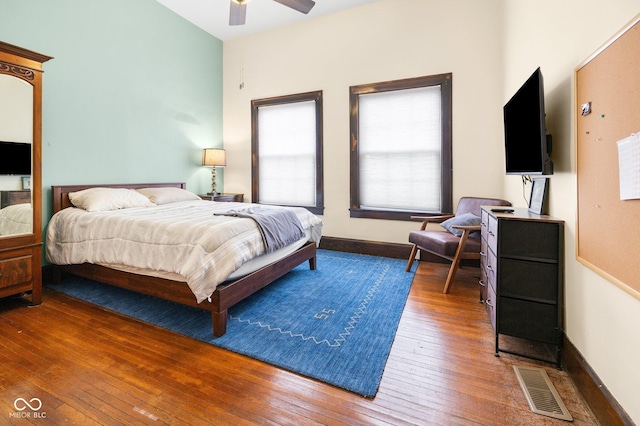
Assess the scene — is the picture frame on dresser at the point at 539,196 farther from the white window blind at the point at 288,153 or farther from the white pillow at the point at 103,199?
the white pillow at the point at 103,199

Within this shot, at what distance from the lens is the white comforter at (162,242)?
2016mm

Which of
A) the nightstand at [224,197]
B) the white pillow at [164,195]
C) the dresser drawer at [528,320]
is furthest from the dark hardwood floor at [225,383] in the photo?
the nightstand at [224,197]

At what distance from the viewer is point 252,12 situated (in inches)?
170

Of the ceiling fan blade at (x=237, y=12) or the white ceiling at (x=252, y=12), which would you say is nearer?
the ceiling fan blade at (x=237, y=12)

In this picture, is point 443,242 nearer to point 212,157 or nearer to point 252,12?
point 212,157

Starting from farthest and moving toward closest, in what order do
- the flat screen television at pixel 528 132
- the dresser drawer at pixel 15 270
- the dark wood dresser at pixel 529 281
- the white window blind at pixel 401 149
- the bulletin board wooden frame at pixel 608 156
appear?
1. the white window blind at pixel 401 149
2. the dresser drawer at pixel 15 270
3. the flat screen television at pixel 528 132
4. the dark wood dresser at pixel 529 281
5. the bulletin board wooden frame at pixel 608 156

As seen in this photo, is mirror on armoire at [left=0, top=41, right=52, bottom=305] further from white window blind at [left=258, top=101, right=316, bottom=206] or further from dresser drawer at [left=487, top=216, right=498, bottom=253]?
dresser drawer at [left=487, top=216, right=498, bottom=253]

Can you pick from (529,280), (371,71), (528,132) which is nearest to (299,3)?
(371,71)

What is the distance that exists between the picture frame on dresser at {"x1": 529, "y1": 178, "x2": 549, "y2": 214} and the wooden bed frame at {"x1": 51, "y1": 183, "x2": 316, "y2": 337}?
2071 mm

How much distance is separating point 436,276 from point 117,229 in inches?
125

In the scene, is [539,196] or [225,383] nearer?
[225,383]

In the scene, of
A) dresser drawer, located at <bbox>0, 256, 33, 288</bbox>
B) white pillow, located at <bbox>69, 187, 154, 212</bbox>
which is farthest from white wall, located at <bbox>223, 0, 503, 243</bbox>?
dresser drawer, located at <bbox>0, 256, 33, 288</bbox>

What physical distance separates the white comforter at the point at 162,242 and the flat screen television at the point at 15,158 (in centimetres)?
57

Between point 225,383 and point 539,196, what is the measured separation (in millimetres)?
2343
